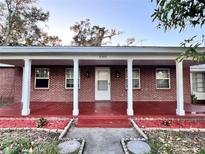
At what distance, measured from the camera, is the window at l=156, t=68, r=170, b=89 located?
12.1m

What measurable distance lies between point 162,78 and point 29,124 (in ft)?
29.2

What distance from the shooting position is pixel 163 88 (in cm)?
1202

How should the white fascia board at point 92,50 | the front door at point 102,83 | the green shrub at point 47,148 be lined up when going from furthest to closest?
the front door at point 102,83 → the white fascia board at point 92,50 → the green shrub at point 47,148

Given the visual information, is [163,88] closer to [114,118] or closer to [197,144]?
[114,118]

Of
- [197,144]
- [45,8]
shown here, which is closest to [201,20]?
[197,144]

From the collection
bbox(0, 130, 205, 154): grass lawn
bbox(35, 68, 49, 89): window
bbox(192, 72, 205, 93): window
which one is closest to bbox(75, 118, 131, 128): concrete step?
bbox(0, 130, 205, 154): grass lawn

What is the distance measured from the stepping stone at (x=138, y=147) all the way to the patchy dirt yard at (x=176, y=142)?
6.2 inches

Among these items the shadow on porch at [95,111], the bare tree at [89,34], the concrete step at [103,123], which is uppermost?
the bare tree at [89,34]

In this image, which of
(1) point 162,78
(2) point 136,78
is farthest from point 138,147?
(1) point 162,78

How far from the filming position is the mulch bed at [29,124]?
6.35 m

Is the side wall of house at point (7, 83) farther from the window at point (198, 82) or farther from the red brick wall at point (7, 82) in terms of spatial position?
the window at point (198, 82)

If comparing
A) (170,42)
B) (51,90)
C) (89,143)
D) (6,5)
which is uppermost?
(6,5)

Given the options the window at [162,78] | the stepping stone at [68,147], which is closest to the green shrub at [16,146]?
the stepping stone at [68,147]

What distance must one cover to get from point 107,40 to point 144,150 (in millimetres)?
23890
